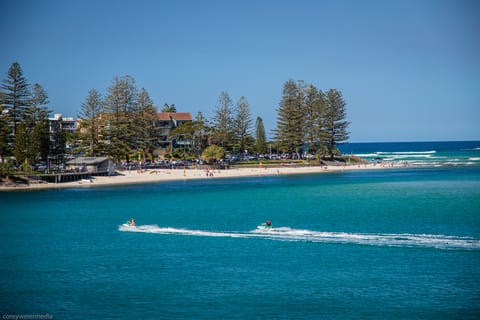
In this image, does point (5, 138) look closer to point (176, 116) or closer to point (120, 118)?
point (120, 118)

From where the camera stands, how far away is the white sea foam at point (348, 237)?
33.1m

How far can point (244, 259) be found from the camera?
3116cm

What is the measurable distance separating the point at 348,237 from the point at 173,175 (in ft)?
183

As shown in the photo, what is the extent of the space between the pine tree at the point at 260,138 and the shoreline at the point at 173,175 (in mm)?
18282

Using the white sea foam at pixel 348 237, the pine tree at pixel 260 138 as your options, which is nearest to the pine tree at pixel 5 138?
the white sea foam at pixel 348 237

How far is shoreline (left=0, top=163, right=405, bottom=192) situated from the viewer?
244 feet

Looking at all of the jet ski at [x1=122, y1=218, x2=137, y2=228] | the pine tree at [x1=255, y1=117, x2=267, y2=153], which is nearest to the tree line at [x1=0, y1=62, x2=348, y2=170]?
the pine tree at [x1=255, y1=117, x2=267, y2=153]

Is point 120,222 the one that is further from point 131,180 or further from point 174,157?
point 174,157

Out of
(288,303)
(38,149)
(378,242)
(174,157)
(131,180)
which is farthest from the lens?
(174,157)

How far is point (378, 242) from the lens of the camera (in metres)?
34.2

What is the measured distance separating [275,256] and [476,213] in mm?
22580

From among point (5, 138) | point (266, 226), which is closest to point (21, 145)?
point (5, 138)

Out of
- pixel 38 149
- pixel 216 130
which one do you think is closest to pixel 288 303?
pixel 38 149

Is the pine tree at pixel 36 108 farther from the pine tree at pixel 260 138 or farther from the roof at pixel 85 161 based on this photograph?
the pine tree at pixel 260 138
